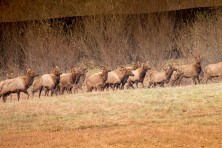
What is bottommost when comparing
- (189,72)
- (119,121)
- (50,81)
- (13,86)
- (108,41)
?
(119,121)

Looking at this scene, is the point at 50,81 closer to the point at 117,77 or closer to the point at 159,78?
the point at 117,77

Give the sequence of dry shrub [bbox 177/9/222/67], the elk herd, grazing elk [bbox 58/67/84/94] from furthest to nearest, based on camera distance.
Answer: dry shrub [bbox 177/9/222/67] → grazing elk [bbox 58/67/84/94] → the elk herd

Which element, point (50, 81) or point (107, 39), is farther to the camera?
point (107, 39)

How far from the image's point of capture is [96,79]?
1894cm

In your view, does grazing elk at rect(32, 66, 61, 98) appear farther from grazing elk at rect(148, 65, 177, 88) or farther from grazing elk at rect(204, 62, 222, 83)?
grazing elk at rect(204, 62, 222, 83)

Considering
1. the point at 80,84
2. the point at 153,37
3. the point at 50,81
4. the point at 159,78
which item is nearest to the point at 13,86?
the point at 50,81

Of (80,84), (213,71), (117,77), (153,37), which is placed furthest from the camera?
(153,37)

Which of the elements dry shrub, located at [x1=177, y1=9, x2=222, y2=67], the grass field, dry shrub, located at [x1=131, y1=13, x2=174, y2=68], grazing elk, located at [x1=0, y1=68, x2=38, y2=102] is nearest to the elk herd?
grazing elk, located at [x1=0, y1=68, x2=38, y2=102]

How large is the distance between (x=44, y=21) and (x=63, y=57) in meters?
2.10

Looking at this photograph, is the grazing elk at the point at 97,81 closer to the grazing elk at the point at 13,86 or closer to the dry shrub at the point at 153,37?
the grazing elk at the point at 13,86

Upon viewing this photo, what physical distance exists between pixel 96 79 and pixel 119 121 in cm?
747

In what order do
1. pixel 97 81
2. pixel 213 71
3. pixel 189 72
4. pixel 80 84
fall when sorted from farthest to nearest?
pixel 80 84, pixel 189 72, pixel 213 71, pixel 97 81

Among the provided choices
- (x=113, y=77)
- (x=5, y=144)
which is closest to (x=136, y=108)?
(x=5, y=144)

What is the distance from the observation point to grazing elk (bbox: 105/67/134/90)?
755 inches
